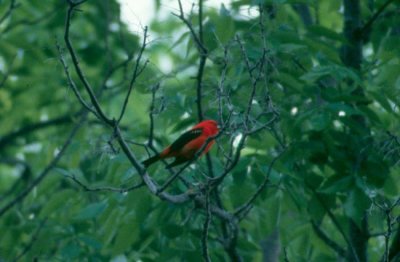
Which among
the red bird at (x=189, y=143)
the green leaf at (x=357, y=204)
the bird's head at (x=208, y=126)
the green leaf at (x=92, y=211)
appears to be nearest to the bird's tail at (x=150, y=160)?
the red bird at (x=189, y=143)

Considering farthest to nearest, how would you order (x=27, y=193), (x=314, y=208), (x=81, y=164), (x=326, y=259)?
(x=81, y=164) < (x=27, y=193) < (x=326, y=259) < (x=314, y=208)

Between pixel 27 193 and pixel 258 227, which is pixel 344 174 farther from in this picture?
pixel 27 193

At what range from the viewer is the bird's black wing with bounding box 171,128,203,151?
6.36 m

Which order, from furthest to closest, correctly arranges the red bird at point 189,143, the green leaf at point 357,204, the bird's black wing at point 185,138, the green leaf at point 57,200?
the green leaf at point 57,200, the bird's black wing at point 185,138, the red bird at point 189,143, the green leaf at point 357,204

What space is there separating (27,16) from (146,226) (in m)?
5.63

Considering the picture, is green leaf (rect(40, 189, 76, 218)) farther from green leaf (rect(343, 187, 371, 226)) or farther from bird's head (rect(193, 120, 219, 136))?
green leaf (rect(343, 187, 371, 226))

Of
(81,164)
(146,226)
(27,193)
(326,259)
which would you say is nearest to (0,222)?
(27,193)

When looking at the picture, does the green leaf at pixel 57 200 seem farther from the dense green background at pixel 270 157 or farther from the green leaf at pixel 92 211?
the green leaf at pixel 92 211

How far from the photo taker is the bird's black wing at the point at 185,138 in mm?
6363

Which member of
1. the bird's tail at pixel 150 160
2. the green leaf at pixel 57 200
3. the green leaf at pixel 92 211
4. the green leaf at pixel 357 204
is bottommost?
the green leaf at pixel 357 204

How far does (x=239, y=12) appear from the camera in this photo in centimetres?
662

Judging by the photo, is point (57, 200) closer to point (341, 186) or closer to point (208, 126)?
point (208, 126)

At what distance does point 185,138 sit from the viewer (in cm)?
654

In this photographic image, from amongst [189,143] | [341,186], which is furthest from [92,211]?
[341,186]
